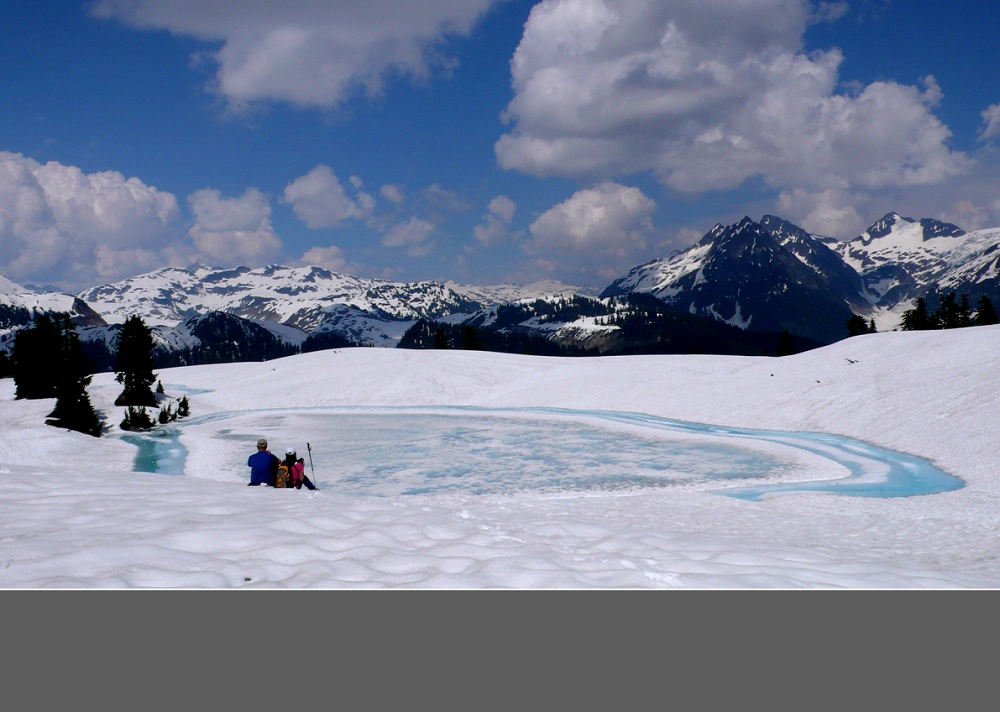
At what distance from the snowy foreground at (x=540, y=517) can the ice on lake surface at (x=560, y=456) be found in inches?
18.8

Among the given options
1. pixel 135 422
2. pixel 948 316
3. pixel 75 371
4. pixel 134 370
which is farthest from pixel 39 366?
pixel 948 316

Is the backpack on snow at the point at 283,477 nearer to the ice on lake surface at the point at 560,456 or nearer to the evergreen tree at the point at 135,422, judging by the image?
the ice on lake surface at the point at 560,456

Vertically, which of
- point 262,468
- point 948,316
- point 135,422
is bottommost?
point 135,422

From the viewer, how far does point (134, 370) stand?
5641cm

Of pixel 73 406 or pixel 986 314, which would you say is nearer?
pixel 73 406

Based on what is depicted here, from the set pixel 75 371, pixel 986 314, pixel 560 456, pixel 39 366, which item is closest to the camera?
pixel 560 456

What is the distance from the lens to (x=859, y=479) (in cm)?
2327

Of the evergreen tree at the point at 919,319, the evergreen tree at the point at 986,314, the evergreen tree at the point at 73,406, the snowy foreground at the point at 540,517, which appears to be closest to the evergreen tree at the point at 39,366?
the snowy foreground at the point at 540,517

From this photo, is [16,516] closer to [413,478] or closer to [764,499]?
[413,478]

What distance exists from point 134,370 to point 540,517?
182ft

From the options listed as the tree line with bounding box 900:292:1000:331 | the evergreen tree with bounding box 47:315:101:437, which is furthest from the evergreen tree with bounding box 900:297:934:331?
the evergreen tree with bounding box 47:315:101:437

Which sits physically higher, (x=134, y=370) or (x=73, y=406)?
(x=134, y=370)

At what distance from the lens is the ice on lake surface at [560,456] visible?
76.8 ft

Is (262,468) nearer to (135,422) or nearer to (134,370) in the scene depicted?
(135,422)
